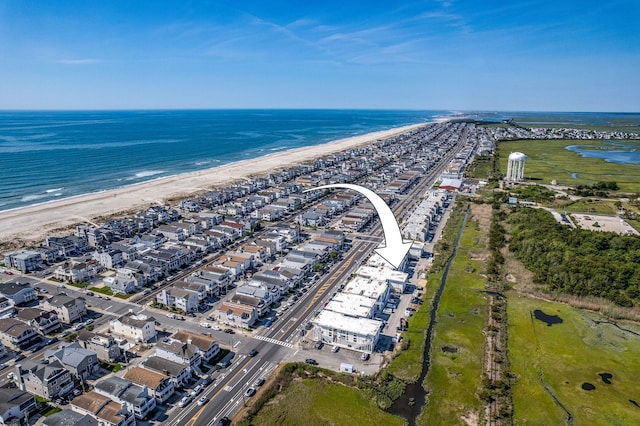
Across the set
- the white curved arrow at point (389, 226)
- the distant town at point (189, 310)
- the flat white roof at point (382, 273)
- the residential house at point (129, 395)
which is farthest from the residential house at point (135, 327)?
the white curved arrow at point (389, 226)

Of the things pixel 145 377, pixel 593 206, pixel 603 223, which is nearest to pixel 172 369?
pixel 145 377

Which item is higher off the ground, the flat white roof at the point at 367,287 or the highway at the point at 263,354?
the flat white roof at the point at 367,287

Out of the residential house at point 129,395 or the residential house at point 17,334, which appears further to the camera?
the residential house at point 17,334

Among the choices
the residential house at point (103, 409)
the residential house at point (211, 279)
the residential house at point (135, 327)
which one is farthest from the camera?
the residential house at point (211, 279)

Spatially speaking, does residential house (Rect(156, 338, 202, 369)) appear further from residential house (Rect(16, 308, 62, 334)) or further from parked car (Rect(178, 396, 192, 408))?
residential house (Rect(16, 308, 62, 334))

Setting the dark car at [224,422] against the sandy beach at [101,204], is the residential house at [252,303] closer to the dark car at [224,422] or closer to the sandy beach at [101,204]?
the dark car at [224,422]

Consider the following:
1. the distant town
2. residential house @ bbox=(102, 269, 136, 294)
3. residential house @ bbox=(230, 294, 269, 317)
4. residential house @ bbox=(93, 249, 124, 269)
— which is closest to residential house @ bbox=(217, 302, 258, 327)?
the distant town

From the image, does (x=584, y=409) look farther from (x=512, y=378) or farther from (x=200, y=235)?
(x=200, y=235)

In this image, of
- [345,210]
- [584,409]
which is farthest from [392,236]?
[345,210]
